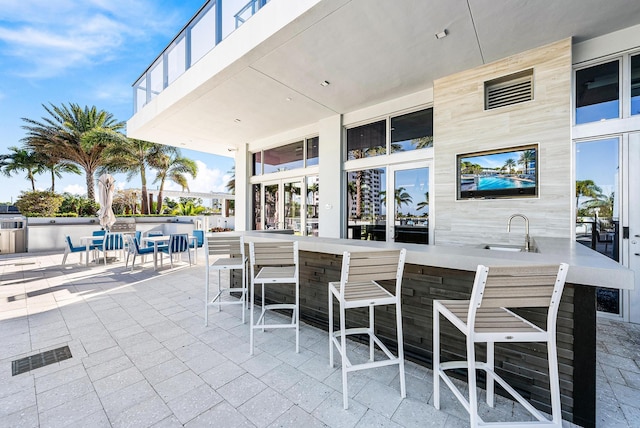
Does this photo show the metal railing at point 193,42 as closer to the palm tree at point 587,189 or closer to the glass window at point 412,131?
the glass window at point 412,131

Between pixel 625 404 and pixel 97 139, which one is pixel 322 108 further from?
pixel 97 139

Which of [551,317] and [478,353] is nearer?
[551,317]

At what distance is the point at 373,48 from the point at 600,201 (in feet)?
12.2

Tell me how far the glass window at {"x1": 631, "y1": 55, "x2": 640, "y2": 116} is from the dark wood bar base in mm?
3484

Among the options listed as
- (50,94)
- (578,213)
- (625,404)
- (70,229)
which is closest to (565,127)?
(578,213)

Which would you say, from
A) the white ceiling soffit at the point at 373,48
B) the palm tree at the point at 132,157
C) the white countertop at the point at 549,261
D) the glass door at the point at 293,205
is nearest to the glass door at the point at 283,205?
the glass door at the point at 293,205

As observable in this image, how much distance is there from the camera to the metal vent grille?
12.3 ft

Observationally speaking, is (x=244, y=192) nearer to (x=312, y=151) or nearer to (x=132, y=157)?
(x=312, y=151)

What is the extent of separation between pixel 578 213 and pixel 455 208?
1.51 m

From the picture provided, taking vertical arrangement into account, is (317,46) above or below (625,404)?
above

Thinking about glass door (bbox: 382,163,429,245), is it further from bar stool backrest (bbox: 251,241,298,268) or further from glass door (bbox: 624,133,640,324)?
bar stool backrest (bbox: 251,241,298,268)

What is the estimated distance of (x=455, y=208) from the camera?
4.27 metres

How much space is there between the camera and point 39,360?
2.32 meters

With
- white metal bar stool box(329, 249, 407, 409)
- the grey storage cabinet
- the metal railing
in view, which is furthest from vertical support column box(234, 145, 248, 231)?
the grey storage cabinet
